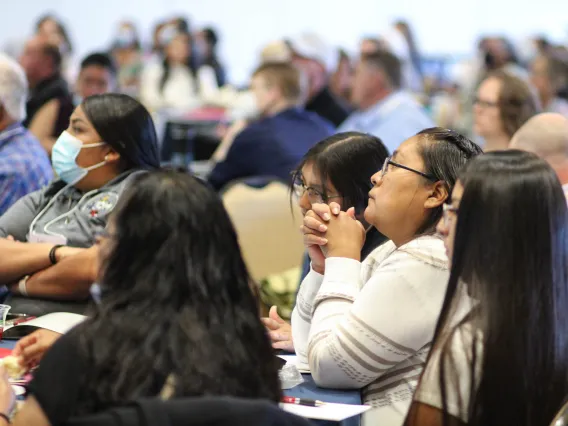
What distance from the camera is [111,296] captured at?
5.36ft

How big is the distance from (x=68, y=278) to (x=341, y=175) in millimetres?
932

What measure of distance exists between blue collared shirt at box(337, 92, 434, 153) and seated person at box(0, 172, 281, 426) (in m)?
4.25

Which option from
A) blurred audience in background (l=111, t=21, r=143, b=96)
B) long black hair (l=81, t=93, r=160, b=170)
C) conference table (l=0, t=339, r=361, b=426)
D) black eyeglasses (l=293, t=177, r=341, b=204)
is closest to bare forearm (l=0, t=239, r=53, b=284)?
long black hair (l=81, t=93, r=160, b=170)

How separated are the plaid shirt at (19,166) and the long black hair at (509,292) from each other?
2417 millimetres

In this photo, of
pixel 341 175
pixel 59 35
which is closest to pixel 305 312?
pixel 341 175

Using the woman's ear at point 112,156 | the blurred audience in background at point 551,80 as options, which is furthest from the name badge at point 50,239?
the blurred audience in background at point 551,80

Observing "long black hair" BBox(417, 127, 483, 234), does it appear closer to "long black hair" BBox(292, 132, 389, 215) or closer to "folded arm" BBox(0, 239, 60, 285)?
"long black hair" BBox(292, 132, 389, 215)

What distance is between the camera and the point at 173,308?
1.60 metres

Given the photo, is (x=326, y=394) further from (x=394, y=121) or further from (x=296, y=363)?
(x=394, y=121)

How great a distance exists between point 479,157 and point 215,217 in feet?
1.94

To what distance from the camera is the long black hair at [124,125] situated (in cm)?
329

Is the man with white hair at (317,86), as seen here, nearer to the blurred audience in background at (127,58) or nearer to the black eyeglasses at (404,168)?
the blurred audience in background at (127,58)

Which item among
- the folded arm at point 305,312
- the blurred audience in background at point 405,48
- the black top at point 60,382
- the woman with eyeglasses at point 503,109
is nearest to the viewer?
the black top at point 60,382

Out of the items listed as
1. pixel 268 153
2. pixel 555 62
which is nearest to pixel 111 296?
pixel 268 153
